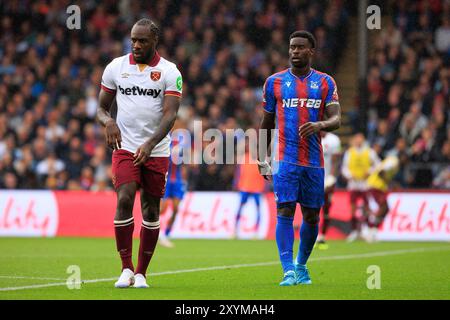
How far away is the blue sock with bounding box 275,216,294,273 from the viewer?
906 centimetres

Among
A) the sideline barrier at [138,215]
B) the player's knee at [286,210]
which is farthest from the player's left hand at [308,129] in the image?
the sideline barrier at [138,215]

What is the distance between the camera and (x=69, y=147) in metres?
21.5

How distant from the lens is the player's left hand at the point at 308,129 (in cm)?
881

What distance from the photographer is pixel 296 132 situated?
→ 9180 millimetres

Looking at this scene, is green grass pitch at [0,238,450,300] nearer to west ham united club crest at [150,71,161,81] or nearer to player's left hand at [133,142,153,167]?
player's left hand at [133,142,153,167]

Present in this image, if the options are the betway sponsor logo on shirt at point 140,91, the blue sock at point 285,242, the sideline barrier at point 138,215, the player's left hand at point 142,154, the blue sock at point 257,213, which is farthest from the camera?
the blue sock at point 257,213

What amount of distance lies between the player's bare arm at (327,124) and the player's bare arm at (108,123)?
1.66 metres

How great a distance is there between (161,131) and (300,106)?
1.39 metres

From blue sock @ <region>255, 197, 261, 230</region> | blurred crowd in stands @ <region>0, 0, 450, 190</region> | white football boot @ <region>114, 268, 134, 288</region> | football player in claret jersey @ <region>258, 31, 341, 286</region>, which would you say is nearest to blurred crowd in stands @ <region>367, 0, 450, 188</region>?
blurred crowd in stands @ <region>0, 0, 450, 190</region>

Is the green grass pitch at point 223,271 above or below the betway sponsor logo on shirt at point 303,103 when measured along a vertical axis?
below

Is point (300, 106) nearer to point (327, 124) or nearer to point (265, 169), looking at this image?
point (327, 124)

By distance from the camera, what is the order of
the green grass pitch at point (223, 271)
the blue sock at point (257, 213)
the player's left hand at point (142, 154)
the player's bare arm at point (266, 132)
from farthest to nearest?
the blue sock at point (257, 213) < the player's bare arm at point (266, 132) < the player's left hand at point (142, 154) < the green grass pitch at point (223, 271)

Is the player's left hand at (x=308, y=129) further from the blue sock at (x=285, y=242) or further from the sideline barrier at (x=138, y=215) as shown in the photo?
the sideline barrier at (x=138, y=215)

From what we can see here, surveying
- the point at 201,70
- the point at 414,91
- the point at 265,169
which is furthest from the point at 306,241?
the point at 201,70
